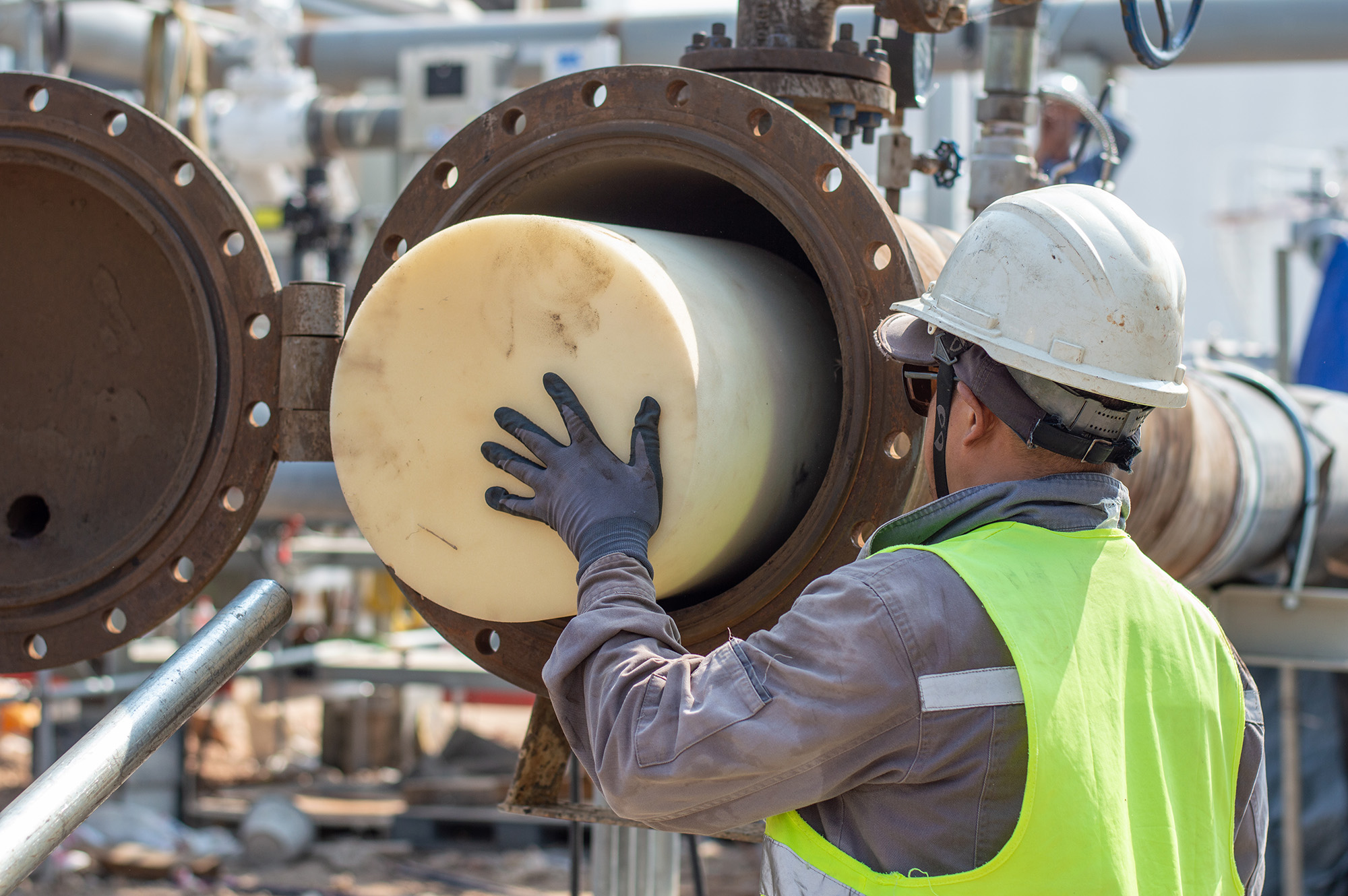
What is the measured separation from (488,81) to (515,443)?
4.21 metres

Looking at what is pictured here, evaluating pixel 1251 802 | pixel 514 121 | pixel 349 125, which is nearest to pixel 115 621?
pixel 514 121

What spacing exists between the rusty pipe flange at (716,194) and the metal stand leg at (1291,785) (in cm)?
222

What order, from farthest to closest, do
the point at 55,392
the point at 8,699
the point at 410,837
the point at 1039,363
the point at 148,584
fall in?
the point at 410,837 < the point at 8,699 < the point at 55,392 < the point at 148,584 < the point at 1039,363

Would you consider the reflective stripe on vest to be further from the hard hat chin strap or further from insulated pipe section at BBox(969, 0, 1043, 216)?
insulated pipe section at BBox(969, 0, 1043, 216)

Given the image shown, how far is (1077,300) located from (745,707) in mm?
443

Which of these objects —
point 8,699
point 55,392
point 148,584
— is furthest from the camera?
point 8,699

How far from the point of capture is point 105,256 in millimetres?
1556

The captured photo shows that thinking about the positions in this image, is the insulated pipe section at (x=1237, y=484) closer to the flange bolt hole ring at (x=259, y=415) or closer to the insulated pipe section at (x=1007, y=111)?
the insulated pipe section at (x=1007, y=111)

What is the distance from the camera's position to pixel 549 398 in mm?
1231

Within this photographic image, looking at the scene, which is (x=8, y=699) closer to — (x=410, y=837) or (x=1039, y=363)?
(x=410, y=837)

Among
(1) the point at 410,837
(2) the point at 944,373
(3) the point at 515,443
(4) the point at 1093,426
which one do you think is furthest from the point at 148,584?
(1) the point at 410,837

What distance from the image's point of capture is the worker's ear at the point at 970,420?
115cm

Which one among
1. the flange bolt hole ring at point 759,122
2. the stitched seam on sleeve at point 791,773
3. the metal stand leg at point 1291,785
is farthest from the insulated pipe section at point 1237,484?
the stitched seam on sleeve at point 791,773

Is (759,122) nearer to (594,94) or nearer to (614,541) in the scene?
(594,94)
